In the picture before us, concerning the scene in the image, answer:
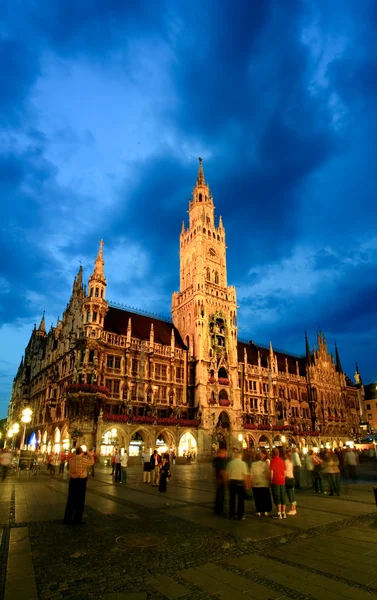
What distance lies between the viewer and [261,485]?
11445 mm

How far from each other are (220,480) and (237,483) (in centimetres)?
130

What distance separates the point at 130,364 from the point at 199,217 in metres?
30.5

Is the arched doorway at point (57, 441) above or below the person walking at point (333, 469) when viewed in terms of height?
above

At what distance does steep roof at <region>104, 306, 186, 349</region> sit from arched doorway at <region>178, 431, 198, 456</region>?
12.9 metres

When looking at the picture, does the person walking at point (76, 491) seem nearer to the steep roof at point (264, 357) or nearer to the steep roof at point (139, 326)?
the steep roof at point (139, 326)

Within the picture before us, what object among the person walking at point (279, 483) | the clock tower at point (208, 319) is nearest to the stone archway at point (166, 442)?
the clock tower at point (208, 319)

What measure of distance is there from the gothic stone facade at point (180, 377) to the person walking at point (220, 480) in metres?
31.4

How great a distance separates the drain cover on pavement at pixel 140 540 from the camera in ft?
27.0

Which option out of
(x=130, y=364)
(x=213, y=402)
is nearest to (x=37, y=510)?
(x=130, y=364)

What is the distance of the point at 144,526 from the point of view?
10000 mm

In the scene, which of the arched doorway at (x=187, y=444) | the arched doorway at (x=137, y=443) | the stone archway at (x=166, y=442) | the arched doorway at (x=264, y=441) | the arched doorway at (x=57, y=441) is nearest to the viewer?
the arched doorway at (x=137, y=443)

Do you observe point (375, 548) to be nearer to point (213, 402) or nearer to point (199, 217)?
point (213, 402)

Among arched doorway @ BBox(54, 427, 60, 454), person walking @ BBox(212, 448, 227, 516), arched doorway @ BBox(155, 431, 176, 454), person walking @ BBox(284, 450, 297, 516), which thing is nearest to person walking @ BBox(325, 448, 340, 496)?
person walking @ BBox(284, 450, 297, 516)

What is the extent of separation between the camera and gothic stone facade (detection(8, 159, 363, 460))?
44375mm
